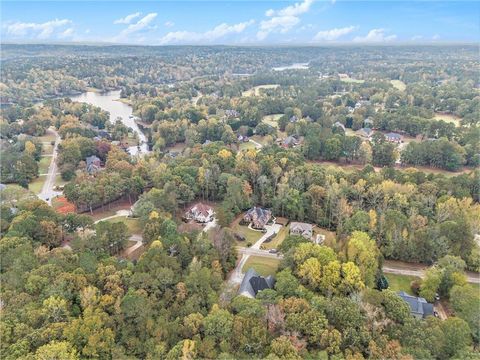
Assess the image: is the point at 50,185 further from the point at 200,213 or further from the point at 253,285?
the point at 253,285

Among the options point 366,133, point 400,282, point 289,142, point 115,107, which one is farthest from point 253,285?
point 115,107

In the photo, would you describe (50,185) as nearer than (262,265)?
No

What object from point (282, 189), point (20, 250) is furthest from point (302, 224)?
point (20, 250)

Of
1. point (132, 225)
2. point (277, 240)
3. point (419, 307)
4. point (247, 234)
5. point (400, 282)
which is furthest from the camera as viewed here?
point (132, 225)

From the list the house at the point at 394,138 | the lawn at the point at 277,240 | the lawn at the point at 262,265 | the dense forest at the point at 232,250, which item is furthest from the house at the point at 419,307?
the house at the point at 394,138

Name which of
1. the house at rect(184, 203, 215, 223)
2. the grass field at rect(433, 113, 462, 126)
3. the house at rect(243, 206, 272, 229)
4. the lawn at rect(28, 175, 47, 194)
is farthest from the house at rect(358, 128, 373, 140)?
the lawn at rect(28, 175, 47, 194)

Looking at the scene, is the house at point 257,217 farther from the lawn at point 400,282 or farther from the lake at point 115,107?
the lake at point 115,107
